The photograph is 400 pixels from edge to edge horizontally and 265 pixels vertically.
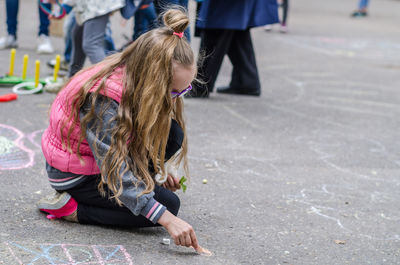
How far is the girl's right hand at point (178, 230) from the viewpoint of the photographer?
2293 mm

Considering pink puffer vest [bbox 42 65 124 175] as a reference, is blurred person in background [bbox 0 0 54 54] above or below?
below

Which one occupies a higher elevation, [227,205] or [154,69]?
[154,69]

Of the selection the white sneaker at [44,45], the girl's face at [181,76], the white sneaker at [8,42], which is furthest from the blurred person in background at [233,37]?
the girl's face at [181,76]

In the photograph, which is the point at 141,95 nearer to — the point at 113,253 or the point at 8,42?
the point at 113,253

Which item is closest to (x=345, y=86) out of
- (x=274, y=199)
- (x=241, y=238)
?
(x=274, y=199)

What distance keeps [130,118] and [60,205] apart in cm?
53

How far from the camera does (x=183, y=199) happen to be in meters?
3.02

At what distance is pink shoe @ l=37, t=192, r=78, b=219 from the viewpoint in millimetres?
2551

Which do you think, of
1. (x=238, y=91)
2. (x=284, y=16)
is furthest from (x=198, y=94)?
(x=284, y=16)

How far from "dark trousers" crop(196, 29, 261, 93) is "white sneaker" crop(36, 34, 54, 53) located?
191cm

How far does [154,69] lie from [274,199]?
1.17 meters

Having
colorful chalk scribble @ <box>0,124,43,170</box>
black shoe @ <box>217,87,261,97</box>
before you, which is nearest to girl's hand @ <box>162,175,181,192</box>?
colorful chalk scribble @ <box>0,124,43,170</box>

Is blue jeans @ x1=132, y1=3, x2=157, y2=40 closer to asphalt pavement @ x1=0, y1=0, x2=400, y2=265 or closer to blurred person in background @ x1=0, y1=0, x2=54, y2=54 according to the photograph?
asphalt pavement @ x1=0, y1=0, x2=400, y2=265

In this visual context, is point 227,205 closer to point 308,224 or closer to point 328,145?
point 308,224
